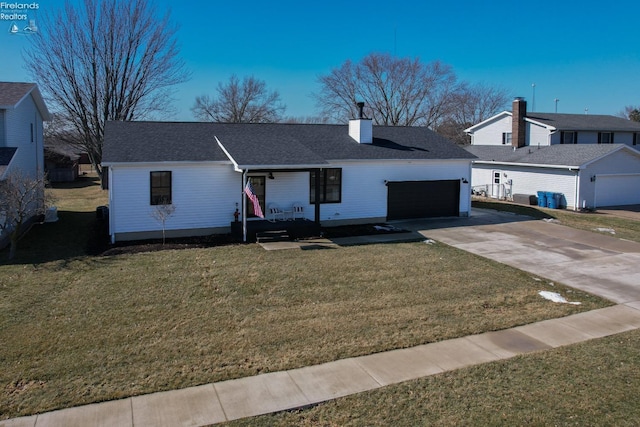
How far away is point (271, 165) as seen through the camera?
16.7m

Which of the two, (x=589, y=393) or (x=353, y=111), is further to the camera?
(x=353, y=111)

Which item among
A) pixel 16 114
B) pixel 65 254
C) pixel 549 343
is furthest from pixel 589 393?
pixel 16 114

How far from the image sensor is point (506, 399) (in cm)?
680

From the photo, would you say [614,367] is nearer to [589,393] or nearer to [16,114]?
[589,393]

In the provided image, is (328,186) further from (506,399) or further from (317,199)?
(506,399)

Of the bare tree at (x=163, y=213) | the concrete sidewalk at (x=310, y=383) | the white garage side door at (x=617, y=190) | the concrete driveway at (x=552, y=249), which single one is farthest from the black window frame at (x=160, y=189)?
the white garage side door at (x=617, y=190)

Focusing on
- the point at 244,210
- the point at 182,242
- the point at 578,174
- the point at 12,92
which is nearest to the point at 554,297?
the point at 244,210

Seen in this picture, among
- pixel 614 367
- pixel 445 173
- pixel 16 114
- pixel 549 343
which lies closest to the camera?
pixel 614 367

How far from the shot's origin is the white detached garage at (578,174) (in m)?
26.3

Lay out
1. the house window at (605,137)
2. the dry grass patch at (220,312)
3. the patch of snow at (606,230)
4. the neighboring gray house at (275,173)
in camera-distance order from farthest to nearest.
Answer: the house window at (605,137)
the patch of snow at (606,230)
the neighboring gray house at (275,173)
the dry grass patch at (220,312)

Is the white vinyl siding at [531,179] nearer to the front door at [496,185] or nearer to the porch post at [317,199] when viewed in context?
the front door at [496,185]

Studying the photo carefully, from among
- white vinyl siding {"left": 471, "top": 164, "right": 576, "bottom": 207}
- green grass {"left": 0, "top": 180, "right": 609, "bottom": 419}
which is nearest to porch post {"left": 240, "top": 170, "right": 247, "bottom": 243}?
green grass {"left": 0, "top": 180, "right": 609, "bottom": 419}

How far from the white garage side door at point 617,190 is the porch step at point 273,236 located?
1898cm

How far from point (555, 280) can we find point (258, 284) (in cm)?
765
